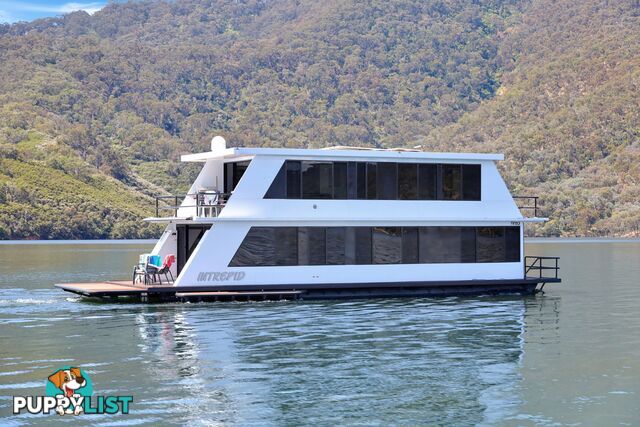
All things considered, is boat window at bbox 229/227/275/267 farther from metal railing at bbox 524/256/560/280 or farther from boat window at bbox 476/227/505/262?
metal railing at bbox 524/256/560/280

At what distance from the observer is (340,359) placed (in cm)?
2256

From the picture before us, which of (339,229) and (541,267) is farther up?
(339,229)

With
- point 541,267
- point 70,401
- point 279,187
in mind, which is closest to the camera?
point 70,401

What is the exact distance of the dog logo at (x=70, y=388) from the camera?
17.4 metres

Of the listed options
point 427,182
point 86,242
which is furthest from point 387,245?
point 86,242

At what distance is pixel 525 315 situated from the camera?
103ft

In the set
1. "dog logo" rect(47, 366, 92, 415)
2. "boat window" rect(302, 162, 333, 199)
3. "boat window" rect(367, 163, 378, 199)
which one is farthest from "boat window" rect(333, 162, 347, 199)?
"dog logo" rect(47, 366, 92, 415)

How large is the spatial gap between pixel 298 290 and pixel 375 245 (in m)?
2.88

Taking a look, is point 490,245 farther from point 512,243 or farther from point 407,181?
point 407,181

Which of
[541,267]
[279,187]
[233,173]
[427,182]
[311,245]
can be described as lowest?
[541,267]

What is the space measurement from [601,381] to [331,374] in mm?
5023

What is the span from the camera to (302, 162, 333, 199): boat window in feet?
108

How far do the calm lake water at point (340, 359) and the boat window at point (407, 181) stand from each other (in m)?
3.32

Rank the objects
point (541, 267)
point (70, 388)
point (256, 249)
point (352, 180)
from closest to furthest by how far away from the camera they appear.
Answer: point (70, 388) → point (256, 249) → point (352, 180) → point (541, 267)
